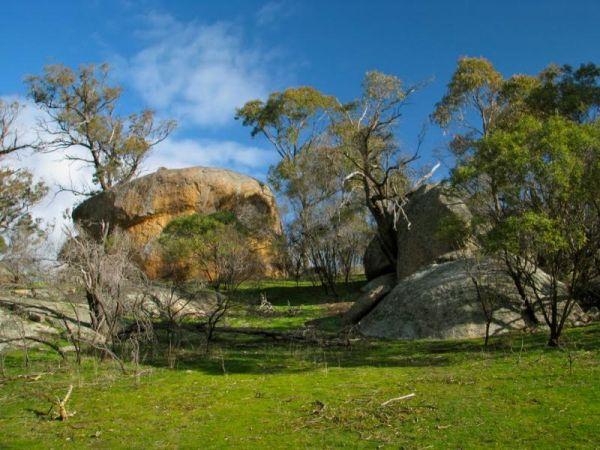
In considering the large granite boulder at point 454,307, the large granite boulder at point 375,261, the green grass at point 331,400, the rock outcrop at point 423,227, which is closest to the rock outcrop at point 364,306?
the large granite boulder at point 454,307

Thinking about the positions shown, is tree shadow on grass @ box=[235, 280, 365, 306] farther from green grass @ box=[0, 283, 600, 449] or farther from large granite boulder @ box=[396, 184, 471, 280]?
green grass @ box=[0, 283, 600, 449]

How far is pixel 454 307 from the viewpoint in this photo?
2200cm

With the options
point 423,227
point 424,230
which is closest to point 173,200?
point 423,227

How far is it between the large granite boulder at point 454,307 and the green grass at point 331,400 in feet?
5.88

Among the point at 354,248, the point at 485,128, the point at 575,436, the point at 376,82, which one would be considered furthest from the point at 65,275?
the point at 485,128

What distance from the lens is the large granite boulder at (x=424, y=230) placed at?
99.7 feet

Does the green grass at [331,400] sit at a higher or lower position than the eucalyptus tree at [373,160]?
lower

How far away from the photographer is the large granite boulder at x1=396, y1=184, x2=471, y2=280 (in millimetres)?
30391

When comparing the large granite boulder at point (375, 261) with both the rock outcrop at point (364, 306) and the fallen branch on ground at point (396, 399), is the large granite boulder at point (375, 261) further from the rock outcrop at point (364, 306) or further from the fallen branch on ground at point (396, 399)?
the fallen branch on ground at point (396, 399)

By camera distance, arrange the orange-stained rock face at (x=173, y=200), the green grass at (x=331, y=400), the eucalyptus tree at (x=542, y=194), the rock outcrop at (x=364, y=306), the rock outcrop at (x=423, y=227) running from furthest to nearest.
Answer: the orange-stained rock face at (x=173, y=200) → the rock outcrop at (x=423, y=227) → the rock outcrop at (x=364, y=306) → the eucalyptus tree at (x=542, y=194) → the green grass at (x=331, y=400)

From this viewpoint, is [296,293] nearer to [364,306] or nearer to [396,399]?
[364,306]

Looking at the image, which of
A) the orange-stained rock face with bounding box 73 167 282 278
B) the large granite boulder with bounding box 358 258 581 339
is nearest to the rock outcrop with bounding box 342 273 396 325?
the large granite boulder with bounding box 358 258 581 339

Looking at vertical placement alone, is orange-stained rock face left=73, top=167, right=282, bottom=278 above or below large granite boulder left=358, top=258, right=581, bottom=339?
above

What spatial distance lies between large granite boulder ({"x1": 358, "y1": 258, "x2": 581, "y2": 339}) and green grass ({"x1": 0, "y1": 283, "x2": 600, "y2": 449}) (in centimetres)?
179
